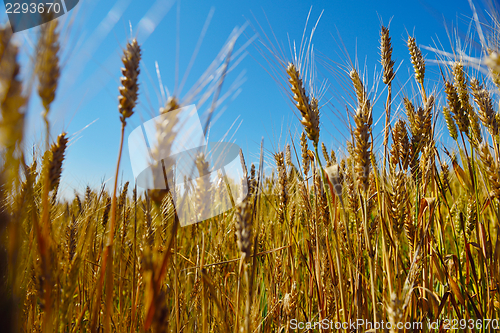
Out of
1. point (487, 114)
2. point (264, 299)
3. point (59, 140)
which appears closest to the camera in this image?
point (59, 140)

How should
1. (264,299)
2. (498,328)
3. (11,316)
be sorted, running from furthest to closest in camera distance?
(264,299) < (498,328) < (11,316)

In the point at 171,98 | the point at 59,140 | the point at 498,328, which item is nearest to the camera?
the point at 171,98

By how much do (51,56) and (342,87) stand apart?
4.54 feet

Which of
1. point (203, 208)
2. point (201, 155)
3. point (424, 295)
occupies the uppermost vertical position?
point (201, 155)

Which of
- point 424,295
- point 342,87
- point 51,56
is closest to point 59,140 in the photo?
point 51,56

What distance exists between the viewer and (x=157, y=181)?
2.09 feet

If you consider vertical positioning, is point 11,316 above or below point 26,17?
below

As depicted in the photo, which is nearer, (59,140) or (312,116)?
(59,140)

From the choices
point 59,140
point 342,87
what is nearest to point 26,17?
point 59,140

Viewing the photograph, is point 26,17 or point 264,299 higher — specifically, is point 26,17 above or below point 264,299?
above

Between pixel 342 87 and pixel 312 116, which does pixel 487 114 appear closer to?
pixel 342 87

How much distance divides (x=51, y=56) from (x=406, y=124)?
174 centimetres

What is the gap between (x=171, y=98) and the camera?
72cm

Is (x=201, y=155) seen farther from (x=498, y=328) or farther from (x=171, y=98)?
(x=498, y=328)
